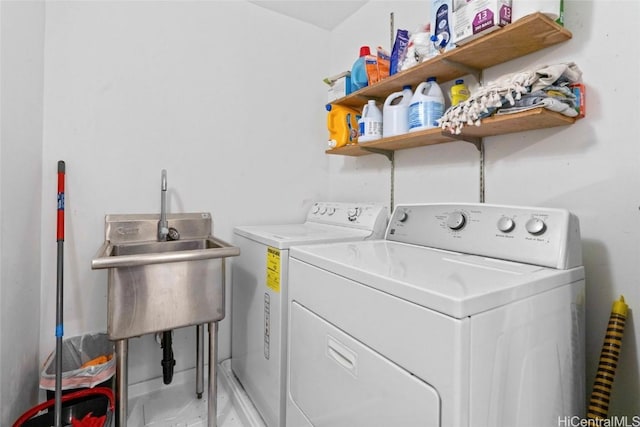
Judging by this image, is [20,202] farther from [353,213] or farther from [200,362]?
[353,213]

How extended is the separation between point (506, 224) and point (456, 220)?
7.5 inches

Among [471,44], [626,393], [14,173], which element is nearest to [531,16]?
[471,44]

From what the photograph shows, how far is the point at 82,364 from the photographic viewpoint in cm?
166

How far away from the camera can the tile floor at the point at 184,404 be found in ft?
5.28

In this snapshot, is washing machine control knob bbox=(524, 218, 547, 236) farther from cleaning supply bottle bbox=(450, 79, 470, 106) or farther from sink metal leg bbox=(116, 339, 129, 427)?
sink metal leg bbox=(116, 339, 129, 427)

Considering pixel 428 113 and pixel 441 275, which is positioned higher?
pixel 428 113

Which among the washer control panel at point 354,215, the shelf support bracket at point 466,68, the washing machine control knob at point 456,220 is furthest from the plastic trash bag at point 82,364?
the shelf support bracket at point 466,68

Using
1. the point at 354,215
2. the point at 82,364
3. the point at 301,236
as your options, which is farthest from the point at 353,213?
the point at 82,364

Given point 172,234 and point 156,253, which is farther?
point 172,234

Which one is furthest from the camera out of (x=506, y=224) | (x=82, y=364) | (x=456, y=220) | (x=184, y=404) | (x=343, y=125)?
(x=343, y=125)

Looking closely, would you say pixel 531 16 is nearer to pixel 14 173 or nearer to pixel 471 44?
pixel 471 44

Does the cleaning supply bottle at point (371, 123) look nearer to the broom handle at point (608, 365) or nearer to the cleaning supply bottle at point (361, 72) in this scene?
the cleaning supply bottle at point (361, 72)

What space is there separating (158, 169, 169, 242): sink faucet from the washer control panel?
0.93 metres

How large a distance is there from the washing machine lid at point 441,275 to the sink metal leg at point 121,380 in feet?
2.68
